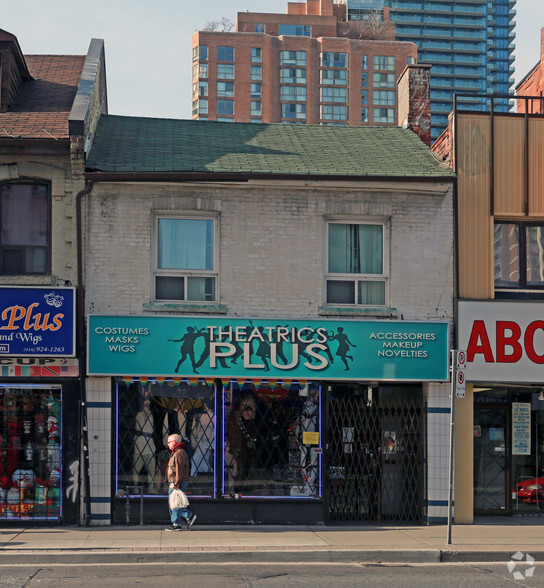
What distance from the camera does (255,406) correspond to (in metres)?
→ 16.3

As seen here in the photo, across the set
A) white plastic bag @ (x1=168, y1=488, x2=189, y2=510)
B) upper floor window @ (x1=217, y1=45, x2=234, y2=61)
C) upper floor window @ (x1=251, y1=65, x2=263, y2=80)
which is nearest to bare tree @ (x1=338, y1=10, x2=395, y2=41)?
upper floor window @ (x1=251, y1=65, x2=263, y2=80)

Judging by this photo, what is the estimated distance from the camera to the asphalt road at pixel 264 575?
1109 centimetres

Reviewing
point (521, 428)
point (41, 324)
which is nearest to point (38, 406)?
point (41, 324)

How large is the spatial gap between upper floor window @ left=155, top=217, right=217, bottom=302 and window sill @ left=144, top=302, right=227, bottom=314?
0.23 metres

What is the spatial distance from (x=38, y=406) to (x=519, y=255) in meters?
9.42

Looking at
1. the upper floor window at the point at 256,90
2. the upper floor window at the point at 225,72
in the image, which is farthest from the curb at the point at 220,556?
the upper floor window at the point at 256,90

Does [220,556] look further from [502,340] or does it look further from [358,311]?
[502,340]

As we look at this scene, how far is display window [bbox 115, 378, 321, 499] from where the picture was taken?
1592 cm

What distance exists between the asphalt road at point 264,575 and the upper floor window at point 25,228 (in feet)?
19.2

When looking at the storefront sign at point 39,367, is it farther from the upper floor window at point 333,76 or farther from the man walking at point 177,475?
the upper floor window at point 333,76

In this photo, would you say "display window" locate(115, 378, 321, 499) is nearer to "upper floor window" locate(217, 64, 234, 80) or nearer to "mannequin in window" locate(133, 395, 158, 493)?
"mannequin in window" locate(133, 395, 158, 493)

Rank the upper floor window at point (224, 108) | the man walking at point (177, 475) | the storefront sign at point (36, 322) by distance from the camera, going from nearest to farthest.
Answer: the man walking at point (177, 475), the storefront sign at point (36, 322), the upper floor window at point (224, 108)

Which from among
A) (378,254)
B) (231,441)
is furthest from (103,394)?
(378,254)

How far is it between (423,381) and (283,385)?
2566mm
